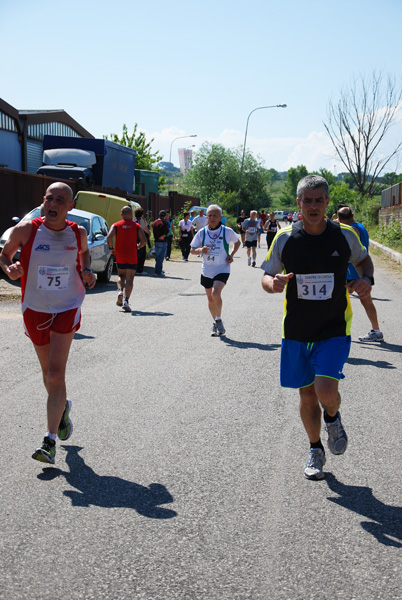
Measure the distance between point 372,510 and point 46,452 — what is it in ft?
6.88

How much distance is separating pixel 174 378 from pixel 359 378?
1.95 meters

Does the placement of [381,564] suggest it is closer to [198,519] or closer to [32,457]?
[198,519]

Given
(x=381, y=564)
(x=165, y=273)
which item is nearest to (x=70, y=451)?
(x=381, y=564)

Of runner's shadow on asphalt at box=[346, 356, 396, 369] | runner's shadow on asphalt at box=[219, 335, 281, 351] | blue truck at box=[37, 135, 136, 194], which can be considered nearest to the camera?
runner's shadow on asphalt at box=[346, 356, 396, 369]

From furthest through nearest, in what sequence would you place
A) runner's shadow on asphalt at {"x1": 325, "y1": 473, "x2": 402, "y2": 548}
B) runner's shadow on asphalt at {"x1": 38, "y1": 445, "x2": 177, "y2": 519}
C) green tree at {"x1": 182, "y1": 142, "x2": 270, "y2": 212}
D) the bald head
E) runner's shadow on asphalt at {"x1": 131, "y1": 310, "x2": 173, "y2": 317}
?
1. green tree at {"x1": 182, "y1": 142, "x2": 270, "y2": 212}
2. runner's shadow on asphalt at {"x1": 131, "y1": 310, "x2": 173, "y2": 317}
3. the bald head
4. runner's shadow on asphalt at {"x1": 38, "y1": 445, "x2": 177, "y2": 519}
5. runner's shadow on asphalt at {"x1": 325, "y1": 473, "x2": 402, "y2": 548}

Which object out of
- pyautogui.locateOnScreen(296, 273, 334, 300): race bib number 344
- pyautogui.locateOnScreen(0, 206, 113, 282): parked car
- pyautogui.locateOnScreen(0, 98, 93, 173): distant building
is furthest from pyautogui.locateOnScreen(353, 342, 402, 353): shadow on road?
pyautogui.locateOnScreen(0, 98, 93, 173): distant building

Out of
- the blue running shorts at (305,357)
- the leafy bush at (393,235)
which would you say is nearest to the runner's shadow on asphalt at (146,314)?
the blue running shorts at (305,357)

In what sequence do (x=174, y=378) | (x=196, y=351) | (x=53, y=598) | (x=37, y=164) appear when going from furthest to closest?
1. (x=37, y=164)
2. (x=196, y=351)
3. (x=174, y=378)
4. (x=53, y=598)

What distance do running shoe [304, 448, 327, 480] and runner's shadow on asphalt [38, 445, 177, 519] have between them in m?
0.93

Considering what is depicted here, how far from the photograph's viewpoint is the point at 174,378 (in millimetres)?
7809

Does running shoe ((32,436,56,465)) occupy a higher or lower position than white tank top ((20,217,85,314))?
lower

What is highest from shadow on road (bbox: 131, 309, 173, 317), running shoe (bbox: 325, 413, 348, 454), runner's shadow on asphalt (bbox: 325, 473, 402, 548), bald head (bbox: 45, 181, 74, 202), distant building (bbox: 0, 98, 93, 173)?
distant building (bbox: 0, 98, 93, 173)

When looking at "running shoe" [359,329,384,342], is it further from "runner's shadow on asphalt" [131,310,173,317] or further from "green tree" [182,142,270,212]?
"green tree" [182,142,270,212]

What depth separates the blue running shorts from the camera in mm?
4660
